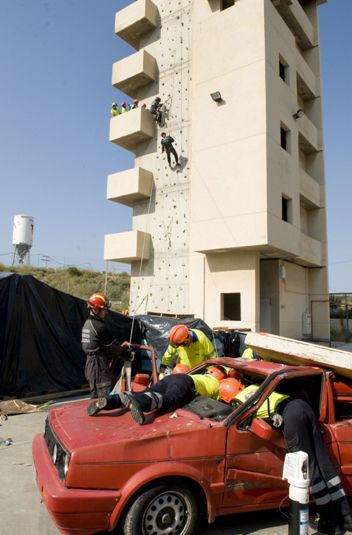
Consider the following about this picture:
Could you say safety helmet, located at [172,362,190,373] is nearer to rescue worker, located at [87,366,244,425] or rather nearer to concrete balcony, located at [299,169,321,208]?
rescue worker, located at [87,366,244,425]

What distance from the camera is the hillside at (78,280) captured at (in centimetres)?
3666

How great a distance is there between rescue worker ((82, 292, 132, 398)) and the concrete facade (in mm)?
9814

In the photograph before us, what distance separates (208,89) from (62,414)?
16085 mm

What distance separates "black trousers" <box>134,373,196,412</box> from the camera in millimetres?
3545

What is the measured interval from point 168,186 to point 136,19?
8693 millimetres

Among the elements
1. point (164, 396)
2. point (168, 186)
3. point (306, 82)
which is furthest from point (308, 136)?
point (164, 396)

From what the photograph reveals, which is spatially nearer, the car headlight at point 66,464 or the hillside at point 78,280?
the car headlight at point 66,464

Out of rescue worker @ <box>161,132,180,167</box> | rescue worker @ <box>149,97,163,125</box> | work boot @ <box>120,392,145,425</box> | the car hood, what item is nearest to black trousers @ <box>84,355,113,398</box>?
the car hood

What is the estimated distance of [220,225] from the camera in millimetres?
15695

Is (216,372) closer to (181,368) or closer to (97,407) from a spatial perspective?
(181,368)

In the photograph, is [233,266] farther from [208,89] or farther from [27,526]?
[27,526]

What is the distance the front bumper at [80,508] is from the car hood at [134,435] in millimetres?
247

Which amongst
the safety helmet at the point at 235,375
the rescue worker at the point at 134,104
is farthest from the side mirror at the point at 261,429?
the rescue worker at the point at 134,104

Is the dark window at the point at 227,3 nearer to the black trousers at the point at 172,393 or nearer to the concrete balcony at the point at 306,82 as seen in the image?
the concrete balcony at the point at 306,82
